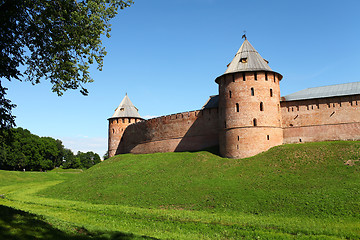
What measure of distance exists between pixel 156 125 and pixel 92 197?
15364 millimetres

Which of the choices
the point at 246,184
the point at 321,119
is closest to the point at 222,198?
the point at 246,184

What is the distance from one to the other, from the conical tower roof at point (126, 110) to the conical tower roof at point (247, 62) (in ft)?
66.8

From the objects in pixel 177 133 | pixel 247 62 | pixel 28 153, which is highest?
pixel 247 62

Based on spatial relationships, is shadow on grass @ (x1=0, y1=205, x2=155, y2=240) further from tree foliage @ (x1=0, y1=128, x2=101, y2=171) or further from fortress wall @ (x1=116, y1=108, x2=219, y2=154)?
tree foliage @ (x1=0, y1=128, x2=101, y2=171)

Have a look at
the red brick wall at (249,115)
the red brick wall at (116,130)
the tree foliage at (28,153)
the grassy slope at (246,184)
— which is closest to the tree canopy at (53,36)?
the grassy slope at (246,184)

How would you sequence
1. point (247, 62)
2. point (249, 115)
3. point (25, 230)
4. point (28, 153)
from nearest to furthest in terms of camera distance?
1. point (25, 230)
2. point (249, 115)
3. point (247, 62)
4. point (28, 153)

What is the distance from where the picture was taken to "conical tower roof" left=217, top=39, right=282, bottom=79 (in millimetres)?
26719

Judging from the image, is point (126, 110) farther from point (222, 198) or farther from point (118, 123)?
point (222, 198)

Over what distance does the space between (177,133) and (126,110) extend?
45.8ft

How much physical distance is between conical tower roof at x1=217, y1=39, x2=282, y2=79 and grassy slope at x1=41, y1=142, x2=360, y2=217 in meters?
7.81

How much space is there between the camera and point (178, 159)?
2873cm

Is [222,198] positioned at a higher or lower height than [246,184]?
lower

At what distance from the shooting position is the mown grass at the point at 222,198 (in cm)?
1241

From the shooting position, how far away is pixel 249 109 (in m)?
25.8
